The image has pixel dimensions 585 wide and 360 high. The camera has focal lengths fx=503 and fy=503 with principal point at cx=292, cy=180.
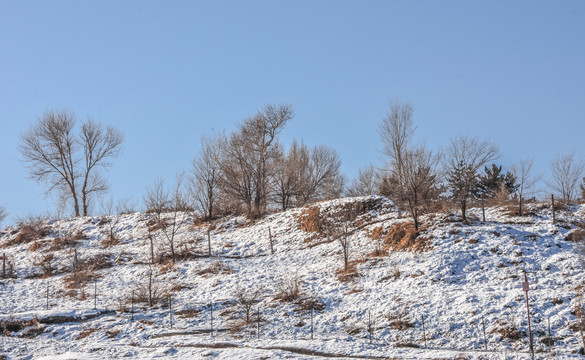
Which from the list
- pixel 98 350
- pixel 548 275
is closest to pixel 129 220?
pixel 98 350

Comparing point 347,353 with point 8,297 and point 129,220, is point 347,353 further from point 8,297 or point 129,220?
point 129,220

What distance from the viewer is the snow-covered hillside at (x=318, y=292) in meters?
17.3


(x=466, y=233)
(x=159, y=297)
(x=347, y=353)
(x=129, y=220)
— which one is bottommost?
(x=347, y=353)

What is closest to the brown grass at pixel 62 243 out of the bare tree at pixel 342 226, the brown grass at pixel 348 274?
the bare tree at pixel 342 226

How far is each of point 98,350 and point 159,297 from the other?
720 centimetres

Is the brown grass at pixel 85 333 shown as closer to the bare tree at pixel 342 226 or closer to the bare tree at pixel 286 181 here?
the bare tree at pixel 342 226

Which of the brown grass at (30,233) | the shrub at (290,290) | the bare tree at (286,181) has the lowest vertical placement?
the shrub at (290,290)

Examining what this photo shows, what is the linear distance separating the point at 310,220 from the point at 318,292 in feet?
37.3

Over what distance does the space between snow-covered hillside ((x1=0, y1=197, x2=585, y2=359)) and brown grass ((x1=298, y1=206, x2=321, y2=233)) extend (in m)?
0.11

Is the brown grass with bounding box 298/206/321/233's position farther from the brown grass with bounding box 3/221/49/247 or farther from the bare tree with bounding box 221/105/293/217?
the brown grass with bounding box 3/221/49/247

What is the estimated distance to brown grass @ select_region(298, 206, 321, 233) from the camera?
3372 cm

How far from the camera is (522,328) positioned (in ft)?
55.2

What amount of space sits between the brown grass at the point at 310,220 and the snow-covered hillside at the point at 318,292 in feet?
0.38

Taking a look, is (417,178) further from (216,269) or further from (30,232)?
(30,232)
